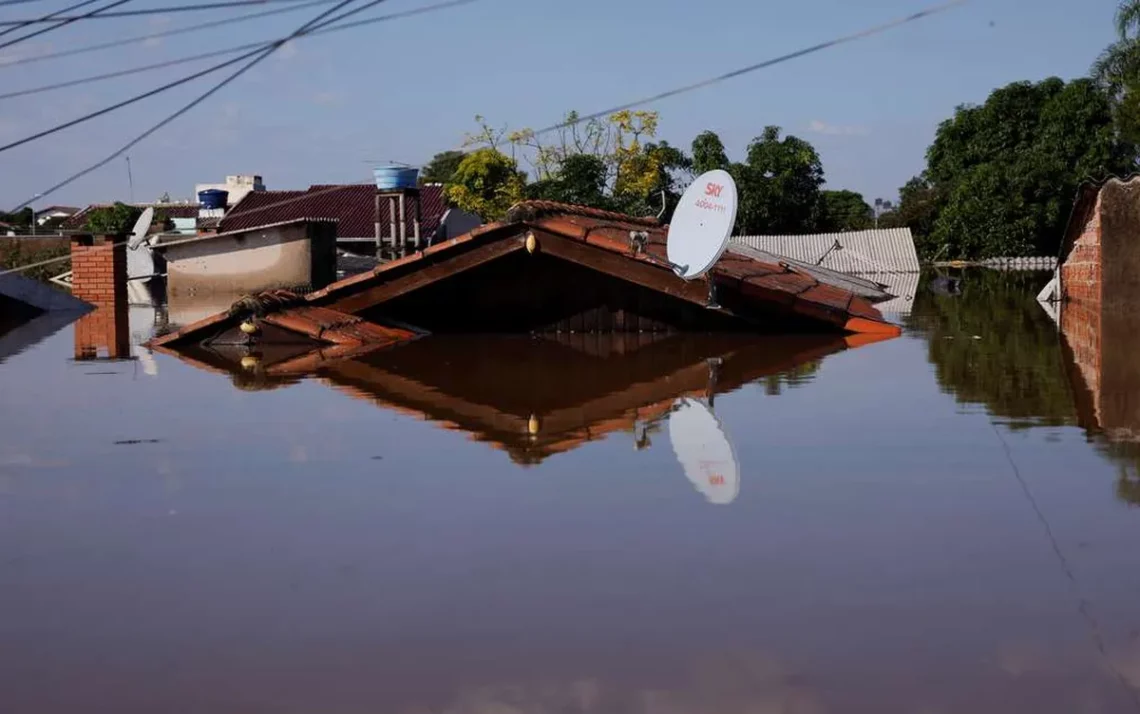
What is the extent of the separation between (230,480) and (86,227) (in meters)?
56.5

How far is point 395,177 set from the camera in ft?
85.0

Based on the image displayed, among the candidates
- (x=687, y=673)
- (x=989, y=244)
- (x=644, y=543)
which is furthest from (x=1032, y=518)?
(x=989, y=244)

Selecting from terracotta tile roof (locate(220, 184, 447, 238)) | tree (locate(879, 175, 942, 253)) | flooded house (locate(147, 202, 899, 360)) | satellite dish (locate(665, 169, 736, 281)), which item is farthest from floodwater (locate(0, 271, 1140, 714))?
tree (locate(879, 175, 942, 253))

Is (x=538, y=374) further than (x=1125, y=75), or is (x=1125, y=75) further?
(x=1125, y=75)

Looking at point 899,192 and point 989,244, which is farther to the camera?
point 899,192

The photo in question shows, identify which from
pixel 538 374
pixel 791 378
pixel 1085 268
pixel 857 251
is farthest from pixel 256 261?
pixel 857 251

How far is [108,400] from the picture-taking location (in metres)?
9.68

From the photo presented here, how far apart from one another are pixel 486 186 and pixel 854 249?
12.8 meters

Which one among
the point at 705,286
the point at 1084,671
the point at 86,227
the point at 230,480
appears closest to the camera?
Result: the point at 1084,671

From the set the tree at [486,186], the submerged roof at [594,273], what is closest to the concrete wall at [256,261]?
the submerged roof at [594,273]

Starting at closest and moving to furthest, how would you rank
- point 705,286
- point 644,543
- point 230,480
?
point 644,543
point 230,480
point 705,286

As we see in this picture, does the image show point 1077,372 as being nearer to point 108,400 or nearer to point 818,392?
point 818,392

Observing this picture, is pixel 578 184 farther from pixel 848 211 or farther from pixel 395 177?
pixel 848 211

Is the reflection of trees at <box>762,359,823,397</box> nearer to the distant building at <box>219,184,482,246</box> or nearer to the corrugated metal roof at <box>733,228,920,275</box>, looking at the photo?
the corrugated metal roof at <box>733,228,920,275</box>
